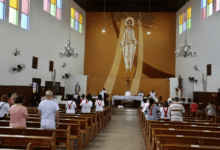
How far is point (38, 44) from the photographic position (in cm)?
1323

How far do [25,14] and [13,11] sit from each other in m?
1.04

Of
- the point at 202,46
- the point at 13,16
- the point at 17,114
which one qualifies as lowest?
the point at 17,114

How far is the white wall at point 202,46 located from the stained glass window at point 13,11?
11.0 meters

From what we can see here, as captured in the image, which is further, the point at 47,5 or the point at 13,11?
the point at 47,5

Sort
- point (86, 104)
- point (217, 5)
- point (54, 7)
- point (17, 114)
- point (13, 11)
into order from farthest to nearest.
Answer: point (54, 7)
point (217, 5)
point (13, 11)
point (86, 104)
point (17, 114)

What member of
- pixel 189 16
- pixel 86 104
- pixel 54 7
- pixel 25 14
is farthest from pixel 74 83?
pixel 189 16

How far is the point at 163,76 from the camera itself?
1894 centimetres

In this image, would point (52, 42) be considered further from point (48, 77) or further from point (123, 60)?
point (123, 60)

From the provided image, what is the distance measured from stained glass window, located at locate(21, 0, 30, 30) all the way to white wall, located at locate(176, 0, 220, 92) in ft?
35.3

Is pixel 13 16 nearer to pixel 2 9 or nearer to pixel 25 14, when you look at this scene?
pixel 2 9

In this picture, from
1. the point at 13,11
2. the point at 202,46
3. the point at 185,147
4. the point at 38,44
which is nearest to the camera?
the point at 185,147

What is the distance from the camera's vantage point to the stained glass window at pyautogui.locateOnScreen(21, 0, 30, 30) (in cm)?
1182

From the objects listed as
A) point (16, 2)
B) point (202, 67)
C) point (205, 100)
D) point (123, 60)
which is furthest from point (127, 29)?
point (16, 2)

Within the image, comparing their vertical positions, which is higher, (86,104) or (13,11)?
(13,11)
